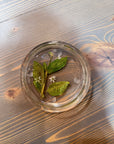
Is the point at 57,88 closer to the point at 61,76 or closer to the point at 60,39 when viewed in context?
the point at 61,76

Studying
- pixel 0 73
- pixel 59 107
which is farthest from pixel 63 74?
pixel 0 73

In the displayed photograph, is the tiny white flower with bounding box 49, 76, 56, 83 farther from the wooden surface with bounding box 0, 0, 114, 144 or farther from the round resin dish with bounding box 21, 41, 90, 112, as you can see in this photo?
the wooden surface with bounding box 0, 0, 114, 144

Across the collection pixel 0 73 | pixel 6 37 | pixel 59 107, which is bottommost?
pixel 59 107

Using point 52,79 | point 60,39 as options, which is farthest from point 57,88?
point 60,39

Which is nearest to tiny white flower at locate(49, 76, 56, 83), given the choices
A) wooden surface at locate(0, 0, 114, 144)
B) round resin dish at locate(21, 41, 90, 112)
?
round resin dish at locate(21, 41, 90, 112)

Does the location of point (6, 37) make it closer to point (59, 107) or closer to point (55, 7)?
point (55, 7)

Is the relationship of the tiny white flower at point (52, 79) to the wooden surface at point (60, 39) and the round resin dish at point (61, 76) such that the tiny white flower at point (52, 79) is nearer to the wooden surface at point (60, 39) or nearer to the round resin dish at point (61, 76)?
the round resin dish at point (61, 76)
